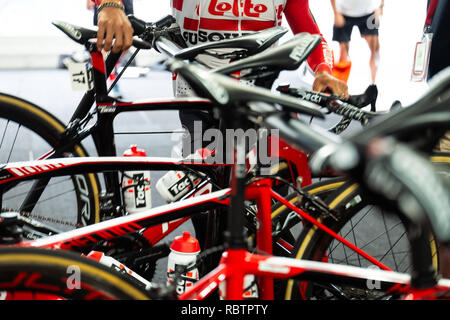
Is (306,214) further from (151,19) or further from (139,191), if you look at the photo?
(151,19)

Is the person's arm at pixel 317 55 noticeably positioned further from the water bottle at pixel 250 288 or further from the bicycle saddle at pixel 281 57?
the water bottle at pixel 250 288

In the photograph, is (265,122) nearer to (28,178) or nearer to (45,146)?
(28,178)

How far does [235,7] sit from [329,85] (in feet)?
1.35

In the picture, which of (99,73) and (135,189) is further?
(135,189)

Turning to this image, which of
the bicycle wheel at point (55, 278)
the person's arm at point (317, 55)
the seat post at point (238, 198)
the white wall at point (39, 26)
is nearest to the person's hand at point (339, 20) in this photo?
the white wall at point (39, 26)

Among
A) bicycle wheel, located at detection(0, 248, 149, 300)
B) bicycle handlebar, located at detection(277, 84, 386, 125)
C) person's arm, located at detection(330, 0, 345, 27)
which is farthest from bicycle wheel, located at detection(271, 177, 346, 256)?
person's arm, located at detection(330, 0, 345, 27)

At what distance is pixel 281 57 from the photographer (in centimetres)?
97

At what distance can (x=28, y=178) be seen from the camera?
4.44ft

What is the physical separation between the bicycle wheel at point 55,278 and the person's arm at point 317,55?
84cm

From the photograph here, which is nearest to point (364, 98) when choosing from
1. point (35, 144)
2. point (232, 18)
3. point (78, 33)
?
point (232, 18)

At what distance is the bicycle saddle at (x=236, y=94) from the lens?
78cm

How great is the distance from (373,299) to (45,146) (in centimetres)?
109

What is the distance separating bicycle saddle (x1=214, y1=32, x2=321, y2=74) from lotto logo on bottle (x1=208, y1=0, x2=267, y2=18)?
624 millimetres

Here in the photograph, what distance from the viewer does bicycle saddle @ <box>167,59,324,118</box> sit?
30.6 inches
